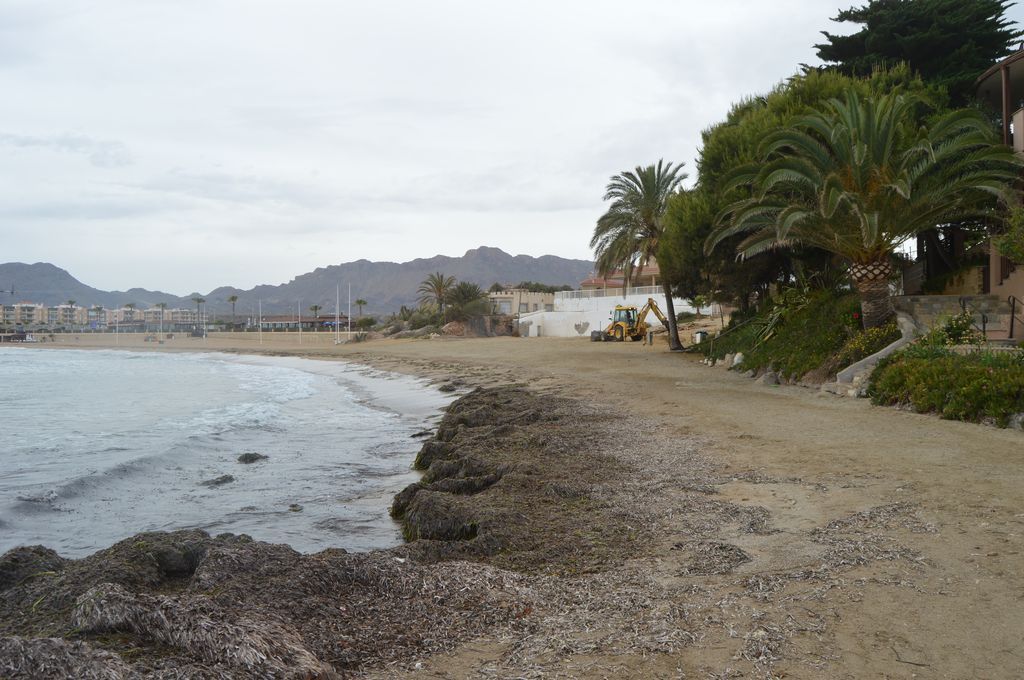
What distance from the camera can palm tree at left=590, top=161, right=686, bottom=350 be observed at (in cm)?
3144

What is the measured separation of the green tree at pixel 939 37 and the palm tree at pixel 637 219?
8.36m

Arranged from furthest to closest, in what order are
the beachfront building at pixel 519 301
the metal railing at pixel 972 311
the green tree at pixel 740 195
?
the beachfront building at pixel 519 301
the green tree at pixel 740 195
the metal railing at pixel 972 311

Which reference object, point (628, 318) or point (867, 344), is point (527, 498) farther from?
point (628, 318)

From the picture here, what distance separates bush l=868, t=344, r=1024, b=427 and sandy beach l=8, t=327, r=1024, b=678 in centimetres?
53

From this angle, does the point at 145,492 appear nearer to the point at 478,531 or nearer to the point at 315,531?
the point at 315,531

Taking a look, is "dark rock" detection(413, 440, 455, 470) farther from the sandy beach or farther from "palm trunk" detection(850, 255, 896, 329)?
"palm trunk" detection(850, 255, 896, 329)

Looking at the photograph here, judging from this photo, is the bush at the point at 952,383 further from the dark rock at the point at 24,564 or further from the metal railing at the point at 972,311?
the dark rock at the point at 24,564

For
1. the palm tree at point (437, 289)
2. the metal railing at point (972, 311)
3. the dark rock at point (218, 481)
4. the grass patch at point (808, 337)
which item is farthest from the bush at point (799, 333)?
the palm tree at point (437, 289)

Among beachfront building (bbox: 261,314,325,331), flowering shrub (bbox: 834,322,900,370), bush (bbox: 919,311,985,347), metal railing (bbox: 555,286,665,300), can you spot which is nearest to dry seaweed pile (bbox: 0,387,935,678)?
bush (bbox: 919,311,985,347)

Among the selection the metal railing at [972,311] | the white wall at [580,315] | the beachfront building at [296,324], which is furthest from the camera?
the beachfront building at [296,324]

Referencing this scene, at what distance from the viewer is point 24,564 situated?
5.31 m

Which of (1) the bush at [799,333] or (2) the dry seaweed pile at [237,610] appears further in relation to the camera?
(1) the bush at [799,333]

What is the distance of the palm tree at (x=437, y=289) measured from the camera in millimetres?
75938

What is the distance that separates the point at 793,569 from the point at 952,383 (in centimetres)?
832
